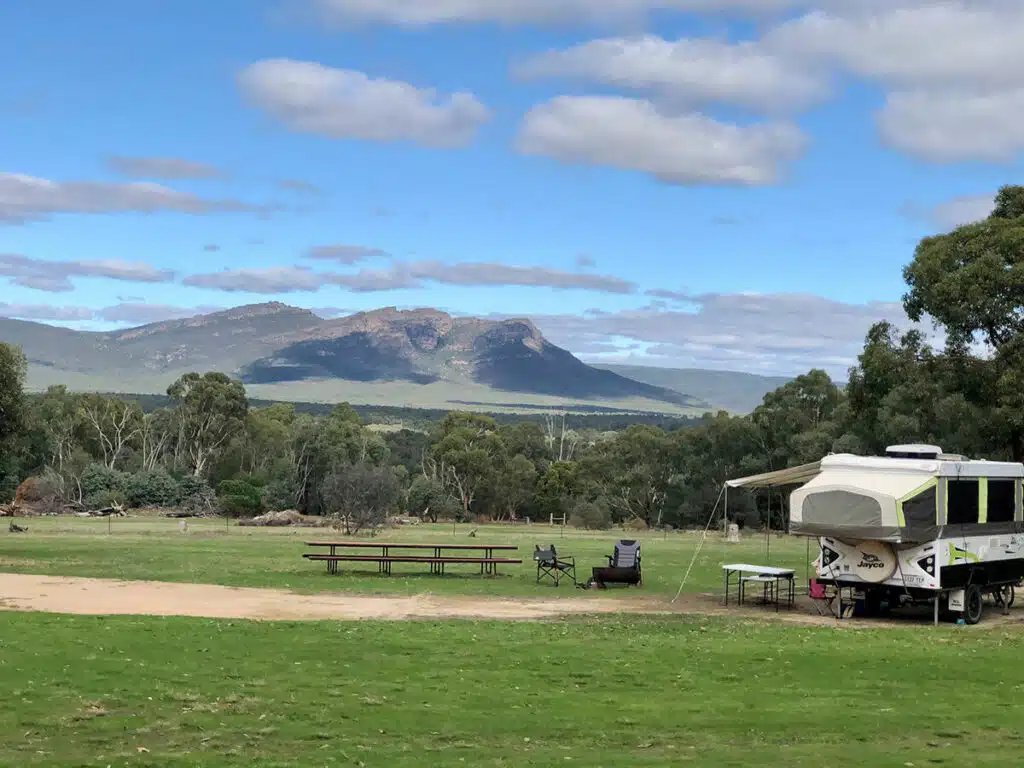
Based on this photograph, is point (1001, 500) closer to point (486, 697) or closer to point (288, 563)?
point (486, 697)

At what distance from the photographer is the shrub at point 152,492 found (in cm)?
7150

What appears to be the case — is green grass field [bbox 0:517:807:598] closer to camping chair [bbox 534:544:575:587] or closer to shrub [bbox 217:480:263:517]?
camping chair [bbox 534:544:575:587]

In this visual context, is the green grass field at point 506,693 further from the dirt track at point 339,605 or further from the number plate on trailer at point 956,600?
the dirt track at point 339,605

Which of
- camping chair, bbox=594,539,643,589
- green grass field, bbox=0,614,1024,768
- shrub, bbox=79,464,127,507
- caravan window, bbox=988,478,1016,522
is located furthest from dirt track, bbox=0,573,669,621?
shrub, bbox=79,464,127,507

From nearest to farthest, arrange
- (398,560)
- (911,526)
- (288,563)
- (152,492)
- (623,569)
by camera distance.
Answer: (911,526)
(623,569)
(398,560)
(288,563)
(152,492)

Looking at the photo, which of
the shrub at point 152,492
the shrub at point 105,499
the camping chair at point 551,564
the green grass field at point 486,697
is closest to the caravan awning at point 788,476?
the camping chair at point 551,564

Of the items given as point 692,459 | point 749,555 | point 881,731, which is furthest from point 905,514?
point 692,459

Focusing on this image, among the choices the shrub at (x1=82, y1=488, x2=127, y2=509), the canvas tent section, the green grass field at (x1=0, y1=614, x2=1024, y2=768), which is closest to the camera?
the green grass field at (x1=0, y1=614, x2=1024, y2=768)

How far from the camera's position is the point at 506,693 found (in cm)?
1067

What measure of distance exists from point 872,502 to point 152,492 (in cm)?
6179

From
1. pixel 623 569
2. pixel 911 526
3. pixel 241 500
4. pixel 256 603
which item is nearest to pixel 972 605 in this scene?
pixel 911 526

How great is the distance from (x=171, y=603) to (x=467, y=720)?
10561mm

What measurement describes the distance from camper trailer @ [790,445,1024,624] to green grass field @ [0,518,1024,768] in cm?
94

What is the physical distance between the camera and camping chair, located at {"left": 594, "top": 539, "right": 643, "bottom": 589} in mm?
22547
